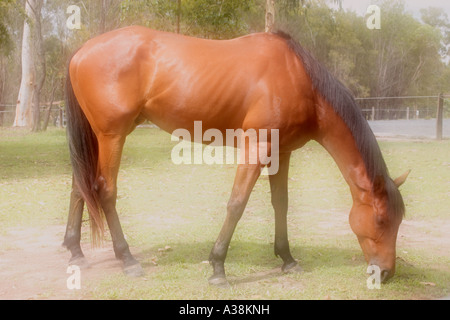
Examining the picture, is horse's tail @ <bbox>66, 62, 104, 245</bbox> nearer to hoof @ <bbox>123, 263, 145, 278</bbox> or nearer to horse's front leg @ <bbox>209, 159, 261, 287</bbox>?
hoof @ <bbox>123, 263, 145, 278</bbox>

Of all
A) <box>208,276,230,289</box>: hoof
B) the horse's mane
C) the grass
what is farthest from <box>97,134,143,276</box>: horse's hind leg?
the horse's mane

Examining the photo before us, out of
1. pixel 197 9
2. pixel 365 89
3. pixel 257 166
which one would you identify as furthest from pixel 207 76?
pixel 365 89

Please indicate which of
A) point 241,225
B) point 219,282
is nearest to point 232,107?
point 219,282

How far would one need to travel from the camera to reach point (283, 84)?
3975mm

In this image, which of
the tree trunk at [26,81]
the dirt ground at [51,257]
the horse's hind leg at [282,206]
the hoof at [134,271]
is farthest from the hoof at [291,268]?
the tree trunk at [26,81]

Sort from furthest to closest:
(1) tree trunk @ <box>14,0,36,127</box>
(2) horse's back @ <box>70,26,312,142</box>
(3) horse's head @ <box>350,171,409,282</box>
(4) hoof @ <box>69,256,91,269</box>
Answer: (1) tree trunk @ <box>14,0,36,127</box>, (4) hoof @ <box>69,256,91,269</box>, (2) horse's back @ <box>70,26,312,142</box>, (3) horse's head @ <box>350,171,409,282</box>

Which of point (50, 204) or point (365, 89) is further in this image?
point (365, 89)

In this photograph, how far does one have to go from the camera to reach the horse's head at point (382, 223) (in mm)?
3885

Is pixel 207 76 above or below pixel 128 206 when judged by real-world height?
above

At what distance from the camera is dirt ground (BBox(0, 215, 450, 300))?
3.93 m

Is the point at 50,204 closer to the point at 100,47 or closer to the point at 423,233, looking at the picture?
the point at 100,47

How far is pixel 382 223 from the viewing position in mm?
3881

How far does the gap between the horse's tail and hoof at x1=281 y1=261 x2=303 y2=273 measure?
5.76ft
